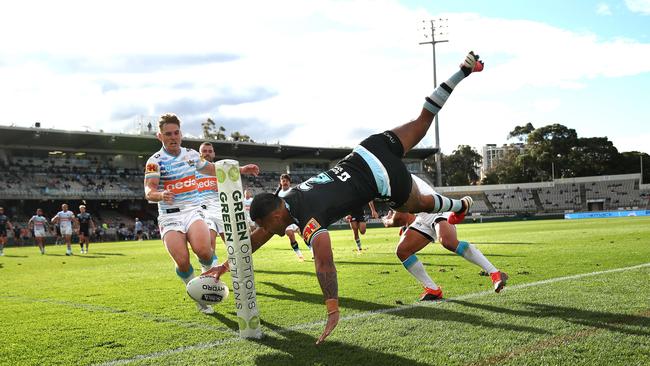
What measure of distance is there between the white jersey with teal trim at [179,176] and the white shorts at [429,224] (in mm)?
2806

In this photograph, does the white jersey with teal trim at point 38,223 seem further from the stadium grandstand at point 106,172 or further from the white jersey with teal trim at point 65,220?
the stadium grandstand at point 106,172

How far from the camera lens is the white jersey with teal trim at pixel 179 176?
6777 millimetres

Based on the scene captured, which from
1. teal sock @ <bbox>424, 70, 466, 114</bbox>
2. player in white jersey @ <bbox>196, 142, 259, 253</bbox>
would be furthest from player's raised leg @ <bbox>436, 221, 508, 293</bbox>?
player in white jersey @ <bbox>196, 142, 259, 253</bbox>


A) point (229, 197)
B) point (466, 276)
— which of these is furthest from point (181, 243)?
point (466, 276)

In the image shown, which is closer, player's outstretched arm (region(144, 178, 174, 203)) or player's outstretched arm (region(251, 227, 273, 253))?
player's outstretched arm (region(251, 227, 273, 253))

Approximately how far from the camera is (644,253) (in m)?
11.5

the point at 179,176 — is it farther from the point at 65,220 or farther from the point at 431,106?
the point at 65,220

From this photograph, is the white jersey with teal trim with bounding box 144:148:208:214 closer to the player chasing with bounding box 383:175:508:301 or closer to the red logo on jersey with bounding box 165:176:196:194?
the red logo on jersey with bounding box 165:176:196:194

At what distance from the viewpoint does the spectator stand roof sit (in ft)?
167

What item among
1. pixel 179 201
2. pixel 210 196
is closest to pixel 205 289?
pixel 179 201

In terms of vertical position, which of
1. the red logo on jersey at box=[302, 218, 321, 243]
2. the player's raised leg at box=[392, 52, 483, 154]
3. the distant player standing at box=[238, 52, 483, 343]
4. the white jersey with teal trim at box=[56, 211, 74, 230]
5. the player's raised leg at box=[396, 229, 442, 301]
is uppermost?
the player's raised leg at box=[392, 52, 483, 154]

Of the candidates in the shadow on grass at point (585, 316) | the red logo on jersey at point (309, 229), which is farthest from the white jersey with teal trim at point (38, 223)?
the red logo on jersey at point (309, 229)

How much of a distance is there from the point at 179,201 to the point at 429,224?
10.3 feet

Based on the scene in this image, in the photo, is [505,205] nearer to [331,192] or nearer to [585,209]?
[585,209]
